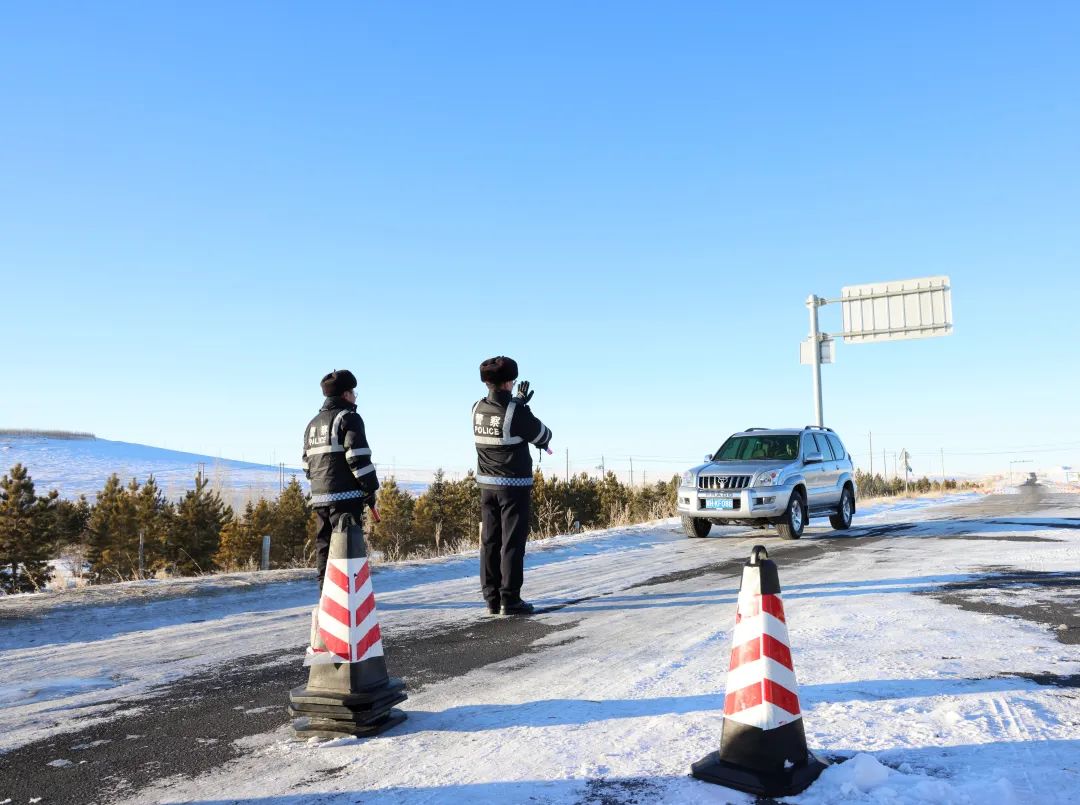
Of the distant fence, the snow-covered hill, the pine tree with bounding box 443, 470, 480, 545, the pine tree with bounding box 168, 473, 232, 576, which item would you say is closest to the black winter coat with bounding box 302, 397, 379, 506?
the pine tree with bounding box 168, 473, 232, 576

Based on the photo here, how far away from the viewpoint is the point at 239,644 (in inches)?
229

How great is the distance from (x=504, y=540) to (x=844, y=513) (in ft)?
35.5

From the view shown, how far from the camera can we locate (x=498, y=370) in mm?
6594

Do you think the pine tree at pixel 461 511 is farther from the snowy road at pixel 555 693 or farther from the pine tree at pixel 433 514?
the snowy road at pixel 555 693

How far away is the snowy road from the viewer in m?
2.87

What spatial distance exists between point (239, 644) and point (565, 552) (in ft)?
23.3

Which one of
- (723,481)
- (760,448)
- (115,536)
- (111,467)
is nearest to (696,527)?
(723,481)

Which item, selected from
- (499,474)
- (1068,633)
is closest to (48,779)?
(499,474)

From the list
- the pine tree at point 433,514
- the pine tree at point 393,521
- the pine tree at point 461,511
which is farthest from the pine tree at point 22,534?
the pine tree at point 461,511

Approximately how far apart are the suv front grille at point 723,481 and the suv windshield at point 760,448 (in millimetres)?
968

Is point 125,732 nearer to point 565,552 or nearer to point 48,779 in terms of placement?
point 48,779

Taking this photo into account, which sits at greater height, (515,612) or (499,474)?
(499,474)

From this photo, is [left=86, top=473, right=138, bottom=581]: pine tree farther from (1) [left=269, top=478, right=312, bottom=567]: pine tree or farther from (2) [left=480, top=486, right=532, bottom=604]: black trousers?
(2) [left=480, top=486, right=532, bottom=604]: black trousers

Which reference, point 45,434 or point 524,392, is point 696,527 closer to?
point 524,392
